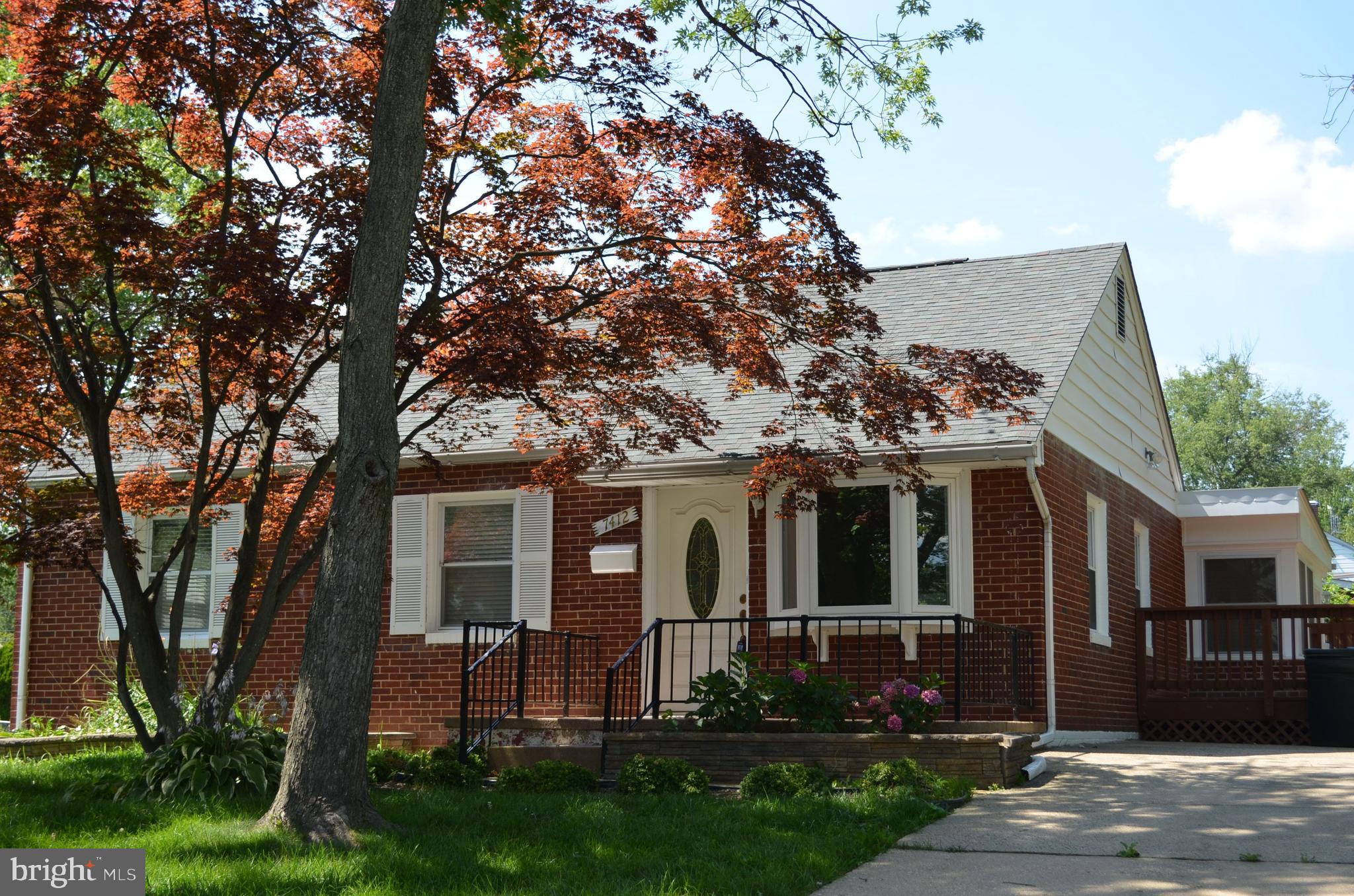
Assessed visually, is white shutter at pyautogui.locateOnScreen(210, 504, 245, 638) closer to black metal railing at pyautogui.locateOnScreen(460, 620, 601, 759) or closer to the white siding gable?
black metal railing at pyautogui.locateOnScreen(460, 620, 601, 759)

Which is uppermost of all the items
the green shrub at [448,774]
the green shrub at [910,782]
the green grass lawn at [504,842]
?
the green shrub at [910,782]

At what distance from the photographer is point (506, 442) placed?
13.6 meters

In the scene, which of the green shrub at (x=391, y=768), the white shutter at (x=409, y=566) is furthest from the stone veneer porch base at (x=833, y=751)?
the white shutter at (x=409, y=566)

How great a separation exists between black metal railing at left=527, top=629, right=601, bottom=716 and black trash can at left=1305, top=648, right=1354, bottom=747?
23.2 ft

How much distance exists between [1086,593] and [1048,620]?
5.40 ft

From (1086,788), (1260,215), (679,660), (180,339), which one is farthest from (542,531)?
(1260,215)

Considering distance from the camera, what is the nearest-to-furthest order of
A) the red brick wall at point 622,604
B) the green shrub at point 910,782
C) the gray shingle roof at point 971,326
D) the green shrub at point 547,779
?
the green shrub at point 910,782
the green shrub at point 547,779
the red brick wall at point 622,604
the gray shingle roof at point 971,326

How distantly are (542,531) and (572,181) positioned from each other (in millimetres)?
4551

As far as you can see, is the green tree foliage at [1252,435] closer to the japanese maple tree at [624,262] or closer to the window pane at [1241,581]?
the window pane at [1241,581]

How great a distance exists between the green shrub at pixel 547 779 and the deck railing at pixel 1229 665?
744cm

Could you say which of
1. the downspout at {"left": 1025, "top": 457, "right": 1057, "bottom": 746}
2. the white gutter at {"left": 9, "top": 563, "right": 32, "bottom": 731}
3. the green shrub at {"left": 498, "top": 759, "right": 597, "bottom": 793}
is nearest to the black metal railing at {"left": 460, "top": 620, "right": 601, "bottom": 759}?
the green shrub at {"left": 498, "top": 759, "right": 597, "bottom": 793}

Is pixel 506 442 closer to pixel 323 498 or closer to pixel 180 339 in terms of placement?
pixel 323 498

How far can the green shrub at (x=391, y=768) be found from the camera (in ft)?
33.3

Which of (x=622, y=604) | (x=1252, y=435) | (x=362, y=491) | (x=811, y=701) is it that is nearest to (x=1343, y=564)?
(x=1252, y=435)
